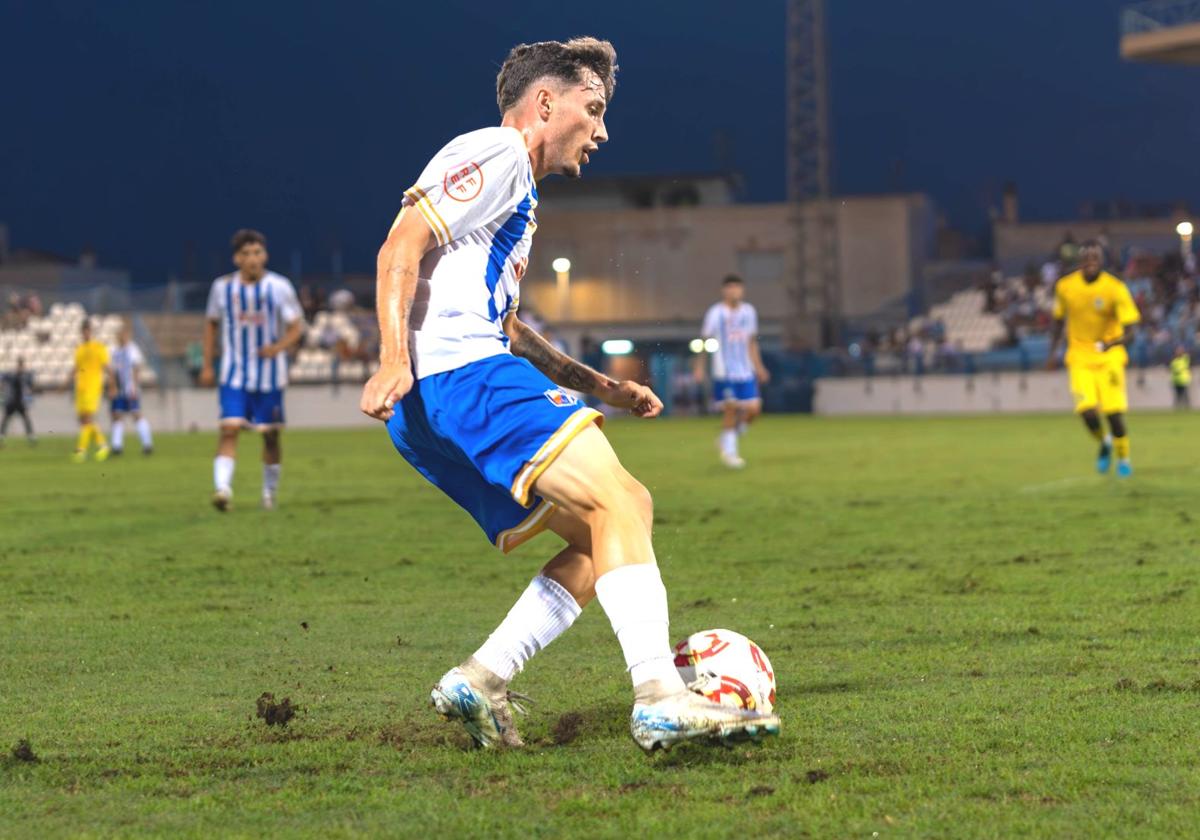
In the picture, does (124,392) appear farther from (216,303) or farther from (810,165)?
(810,165)

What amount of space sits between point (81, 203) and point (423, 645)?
1054 centimetres

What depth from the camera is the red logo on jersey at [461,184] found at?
4355 millimetres

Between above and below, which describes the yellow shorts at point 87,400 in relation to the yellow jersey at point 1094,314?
below

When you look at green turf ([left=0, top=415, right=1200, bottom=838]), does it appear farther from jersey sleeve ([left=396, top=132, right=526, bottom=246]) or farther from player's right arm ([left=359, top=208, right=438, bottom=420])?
jersey sleeve ([left=396, top=132, right=526, bottom=246])

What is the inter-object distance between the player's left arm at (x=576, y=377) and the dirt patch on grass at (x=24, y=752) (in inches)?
69.6

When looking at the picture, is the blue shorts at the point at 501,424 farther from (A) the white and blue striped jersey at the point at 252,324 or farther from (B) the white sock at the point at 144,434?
(B) the white sock at the point at 144,434

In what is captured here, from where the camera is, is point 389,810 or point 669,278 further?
point 669,278

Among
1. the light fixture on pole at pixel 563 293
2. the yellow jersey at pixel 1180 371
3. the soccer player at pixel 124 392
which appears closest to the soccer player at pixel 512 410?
the soccer player at pixel 124 392

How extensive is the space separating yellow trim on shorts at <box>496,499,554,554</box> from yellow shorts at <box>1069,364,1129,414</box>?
12075mm

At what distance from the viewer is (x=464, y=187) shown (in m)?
4.36

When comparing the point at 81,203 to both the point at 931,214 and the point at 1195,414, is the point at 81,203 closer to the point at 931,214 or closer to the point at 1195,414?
the point at 1195,414

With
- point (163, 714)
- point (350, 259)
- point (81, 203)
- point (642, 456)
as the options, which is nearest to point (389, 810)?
point (163, 714)

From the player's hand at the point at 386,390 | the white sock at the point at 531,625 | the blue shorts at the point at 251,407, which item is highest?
the player's hand at the point at 386,390

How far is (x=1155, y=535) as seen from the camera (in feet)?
34.1
